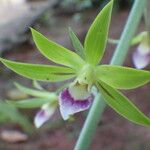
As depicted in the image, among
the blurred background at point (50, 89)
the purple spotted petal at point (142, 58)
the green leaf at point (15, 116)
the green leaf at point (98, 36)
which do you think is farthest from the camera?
the green leaf at point (15, 116)

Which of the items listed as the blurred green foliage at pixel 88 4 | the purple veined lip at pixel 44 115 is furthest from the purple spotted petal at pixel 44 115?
the blurred green foliage at pixel 88 4

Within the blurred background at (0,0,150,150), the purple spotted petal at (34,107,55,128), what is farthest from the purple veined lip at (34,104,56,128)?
the blurred background at (0,0,150,150)

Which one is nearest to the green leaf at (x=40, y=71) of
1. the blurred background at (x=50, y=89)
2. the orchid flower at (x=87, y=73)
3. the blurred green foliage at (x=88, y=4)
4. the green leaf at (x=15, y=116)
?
the orchid flower at (x=87, y=73)

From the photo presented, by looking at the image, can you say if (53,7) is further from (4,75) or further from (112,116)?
(112,116)

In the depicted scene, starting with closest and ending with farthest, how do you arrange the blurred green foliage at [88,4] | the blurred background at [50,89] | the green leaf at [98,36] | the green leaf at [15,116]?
the green leaf at [98,36] → the blurred background at [50,89] → the green leaf at [15,116] → the blurred green foliage at [88,4]

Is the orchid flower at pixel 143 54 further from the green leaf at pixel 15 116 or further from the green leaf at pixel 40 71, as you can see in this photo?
the green leaf at pixel 15 116

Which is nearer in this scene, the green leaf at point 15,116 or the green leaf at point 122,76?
the green leaf at point 122,76

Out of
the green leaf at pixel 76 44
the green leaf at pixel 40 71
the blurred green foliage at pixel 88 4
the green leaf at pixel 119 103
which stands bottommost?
the green leaf at pixel 119 103

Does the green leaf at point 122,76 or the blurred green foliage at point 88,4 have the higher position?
the blurred green foliage at point 88,4
